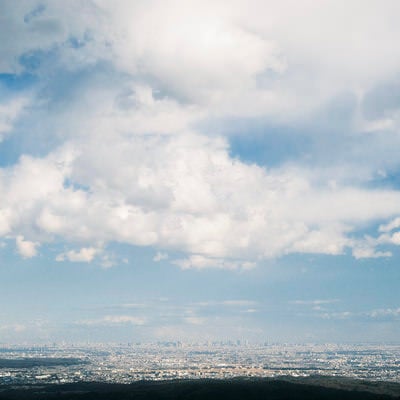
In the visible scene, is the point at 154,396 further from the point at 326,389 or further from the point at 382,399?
the point at 382,399

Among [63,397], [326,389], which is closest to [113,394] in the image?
[63,397]

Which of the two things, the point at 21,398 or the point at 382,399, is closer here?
the point at 382,399

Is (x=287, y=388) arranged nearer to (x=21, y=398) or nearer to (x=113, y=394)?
(x=113, y=394)

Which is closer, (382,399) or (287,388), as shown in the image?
(382,399)

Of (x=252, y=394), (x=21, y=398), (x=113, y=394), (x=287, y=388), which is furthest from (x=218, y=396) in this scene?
(x=21, y=398)

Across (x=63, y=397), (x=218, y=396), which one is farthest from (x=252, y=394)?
(x=63, y=397)

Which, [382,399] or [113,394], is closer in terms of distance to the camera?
[382,399]

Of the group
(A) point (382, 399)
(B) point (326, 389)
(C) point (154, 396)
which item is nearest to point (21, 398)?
(C) point (154, 396)

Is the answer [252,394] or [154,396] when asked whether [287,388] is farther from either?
[154,396]
